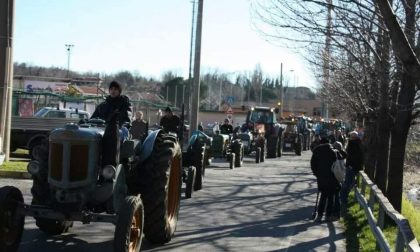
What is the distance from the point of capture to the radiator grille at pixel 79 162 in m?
7.62

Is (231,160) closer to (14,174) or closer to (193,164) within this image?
(193,164)

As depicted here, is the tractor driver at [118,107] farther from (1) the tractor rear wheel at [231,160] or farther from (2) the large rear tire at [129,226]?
(1) the tractor rear wheel at [231,160]

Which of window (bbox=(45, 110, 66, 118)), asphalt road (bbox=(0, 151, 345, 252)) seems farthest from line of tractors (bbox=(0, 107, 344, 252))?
window (bbox=(45, 110, 66, 118))

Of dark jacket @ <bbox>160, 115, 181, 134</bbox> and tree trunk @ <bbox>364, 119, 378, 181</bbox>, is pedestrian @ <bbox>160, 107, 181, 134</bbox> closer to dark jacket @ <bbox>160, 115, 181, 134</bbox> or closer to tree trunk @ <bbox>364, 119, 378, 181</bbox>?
dark jacket @ <bbox>160, 115, 181, 134</bbox>

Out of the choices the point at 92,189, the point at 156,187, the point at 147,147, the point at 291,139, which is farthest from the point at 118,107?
the point at 291,139

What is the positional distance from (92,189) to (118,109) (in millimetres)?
1442

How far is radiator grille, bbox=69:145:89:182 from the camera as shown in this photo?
7621mm

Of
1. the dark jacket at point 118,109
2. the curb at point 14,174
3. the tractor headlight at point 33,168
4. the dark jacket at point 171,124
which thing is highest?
the dark jacket at point 118,109

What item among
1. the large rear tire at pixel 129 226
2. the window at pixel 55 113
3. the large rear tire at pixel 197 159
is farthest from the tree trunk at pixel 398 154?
the window at pixel 55 113

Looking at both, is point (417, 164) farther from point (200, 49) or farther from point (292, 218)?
point (292, 218)

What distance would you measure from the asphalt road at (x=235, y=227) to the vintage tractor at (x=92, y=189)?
0.80 meters

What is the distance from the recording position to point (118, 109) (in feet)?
28.7

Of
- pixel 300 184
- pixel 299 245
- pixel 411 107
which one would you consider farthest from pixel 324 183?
pixel 300 184

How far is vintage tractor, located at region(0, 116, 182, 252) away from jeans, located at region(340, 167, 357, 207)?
6353 millimetres
